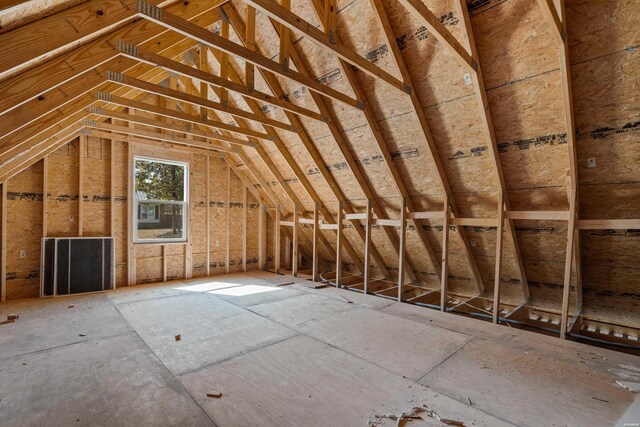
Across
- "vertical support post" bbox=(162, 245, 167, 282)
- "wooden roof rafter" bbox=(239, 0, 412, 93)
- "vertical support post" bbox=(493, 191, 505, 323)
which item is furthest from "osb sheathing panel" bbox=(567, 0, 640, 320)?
"vertical support post" bbox=(162, 245, 167, 282)

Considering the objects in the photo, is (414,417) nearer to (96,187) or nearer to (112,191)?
(112,191)

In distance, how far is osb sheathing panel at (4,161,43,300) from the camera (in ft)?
15.0

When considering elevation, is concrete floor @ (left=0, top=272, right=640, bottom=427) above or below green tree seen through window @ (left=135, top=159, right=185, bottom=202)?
below

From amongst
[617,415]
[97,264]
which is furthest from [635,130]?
[97,264]

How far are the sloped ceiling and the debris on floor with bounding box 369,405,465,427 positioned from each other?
8.34 ft

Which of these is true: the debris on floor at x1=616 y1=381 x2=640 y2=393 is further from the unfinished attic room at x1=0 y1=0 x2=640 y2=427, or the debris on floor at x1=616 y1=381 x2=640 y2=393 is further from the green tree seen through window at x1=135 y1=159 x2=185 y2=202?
the green tree seen through window at x1=135 y1=159 x2=185 y2=202

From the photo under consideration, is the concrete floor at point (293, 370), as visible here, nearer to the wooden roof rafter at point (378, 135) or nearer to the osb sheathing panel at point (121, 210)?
the wooden roof rafter at point (378, 135)

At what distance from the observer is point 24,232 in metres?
4.68

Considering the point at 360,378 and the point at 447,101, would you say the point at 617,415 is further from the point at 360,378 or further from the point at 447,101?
the point at 447,101

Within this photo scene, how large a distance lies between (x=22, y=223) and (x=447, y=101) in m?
6.34

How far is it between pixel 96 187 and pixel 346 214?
14.6ft

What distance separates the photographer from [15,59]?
4.23 feet

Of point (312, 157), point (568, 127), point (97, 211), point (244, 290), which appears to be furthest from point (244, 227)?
point (568, 127)

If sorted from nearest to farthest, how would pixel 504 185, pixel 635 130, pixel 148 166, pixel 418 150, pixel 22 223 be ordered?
pixel 635 130 < pixel 504 185 < pixel 418 150 < pixel 22 223 < pixel 148 166
